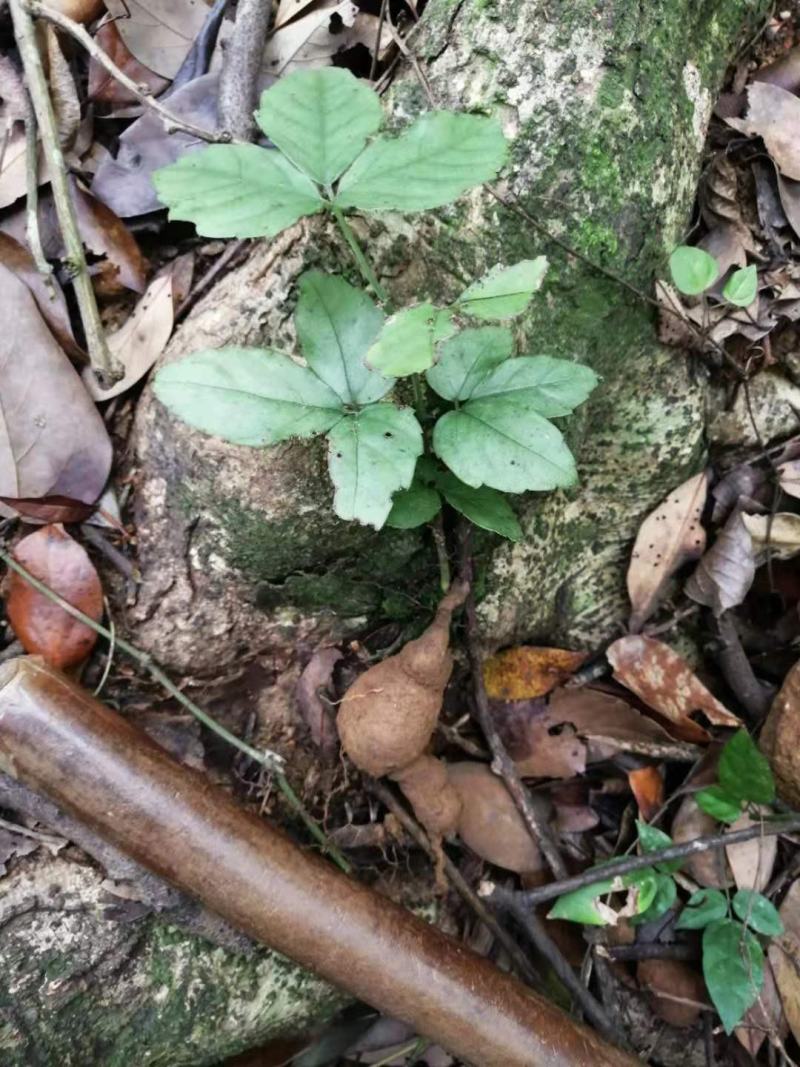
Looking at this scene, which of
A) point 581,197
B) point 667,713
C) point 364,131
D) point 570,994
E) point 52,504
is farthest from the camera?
point 667,713

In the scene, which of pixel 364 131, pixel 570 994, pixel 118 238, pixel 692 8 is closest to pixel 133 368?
pixel 118 238

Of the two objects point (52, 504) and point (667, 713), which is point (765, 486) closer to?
point (667, 713)

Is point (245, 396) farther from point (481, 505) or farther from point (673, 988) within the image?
point (673, 988)

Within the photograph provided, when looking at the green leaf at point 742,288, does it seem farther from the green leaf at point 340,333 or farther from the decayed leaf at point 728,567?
the green leaf at point 340,333

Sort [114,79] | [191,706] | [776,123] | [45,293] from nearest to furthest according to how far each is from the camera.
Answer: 1. [191,706]
2. [45,293]
3. [114,79]
4. [776,123]

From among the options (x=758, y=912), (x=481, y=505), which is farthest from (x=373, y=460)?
(x=758, y=912)
